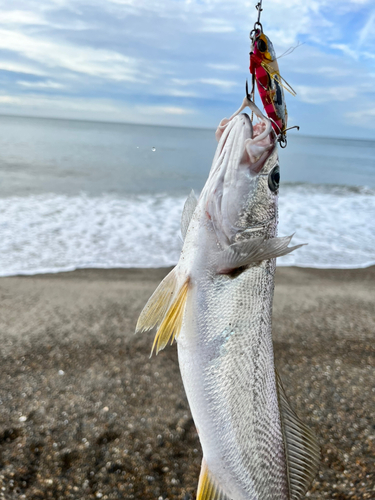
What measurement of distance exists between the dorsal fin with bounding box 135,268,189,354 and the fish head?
299 millimetres

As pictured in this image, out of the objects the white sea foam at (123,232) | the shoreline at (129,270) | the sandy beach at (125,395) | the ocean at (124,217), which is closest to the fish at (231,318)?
the sandy beach at (125,395)

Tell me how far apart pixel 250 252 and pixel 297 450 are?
3.55 ft

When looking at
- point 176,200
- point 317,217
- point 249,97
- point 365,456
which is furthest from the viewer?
point 176,200

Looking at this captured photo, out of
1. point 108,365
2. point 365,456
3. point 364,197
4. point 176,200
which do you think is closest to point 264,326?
point 365,456

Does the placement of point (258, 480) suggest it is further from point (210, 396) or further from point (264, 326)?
point (264, 326)

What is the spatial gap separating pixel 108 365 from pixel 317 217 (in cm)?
1063

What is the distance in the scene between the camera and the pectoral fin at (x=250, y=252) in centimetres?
184

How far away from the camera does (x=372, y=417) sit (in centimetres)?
431

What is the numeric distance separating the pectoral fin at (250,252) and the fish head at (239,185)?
0.06 meters

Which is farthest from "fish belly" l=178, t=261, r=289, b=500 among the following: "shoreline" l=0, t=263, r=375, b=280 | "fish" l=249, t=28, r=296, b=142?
"shoreline" l=0, t=263, r=375, b=280

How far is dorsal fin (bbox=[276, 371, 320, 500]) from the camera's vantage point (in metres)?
2.05

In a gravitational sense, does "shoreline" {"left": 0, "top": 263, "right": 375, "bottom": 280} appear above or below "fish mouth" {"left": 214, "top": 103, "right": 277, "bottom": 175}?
below

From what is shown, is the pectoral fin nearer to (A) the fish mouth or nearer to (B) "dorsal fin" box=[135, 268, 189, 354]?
(B) "dorsal fin" box=[135, 268, 189, 354]

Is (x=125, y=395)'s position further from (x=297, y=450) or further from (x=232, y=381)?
(x=232, y=381)
